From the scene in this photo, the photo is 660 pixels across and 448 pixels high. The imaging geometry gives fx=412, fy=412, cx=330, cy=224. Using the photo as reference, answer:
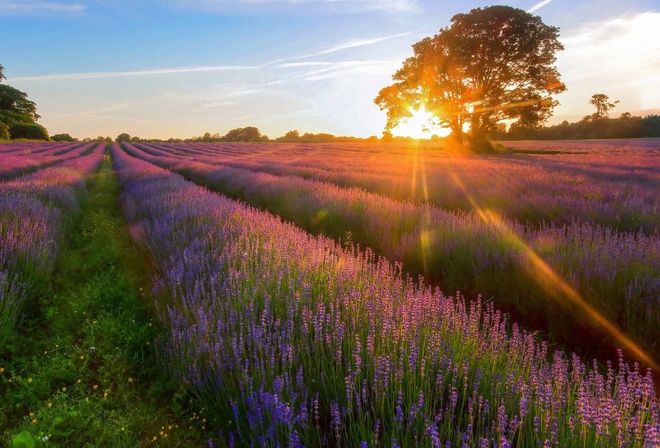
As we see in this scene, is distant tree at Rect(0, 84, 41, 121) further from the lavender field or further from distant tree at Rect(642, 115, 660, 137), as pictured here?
distant tree at Rect(642, 115, 660, 137)

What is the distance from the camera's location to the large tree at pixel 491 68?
25891mm

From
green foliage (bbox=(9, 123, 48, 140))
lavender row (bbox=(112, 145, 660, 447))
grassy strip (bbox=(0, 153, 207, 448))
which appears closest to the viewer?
lavender row (bbox=(112, 145, 660, 447))

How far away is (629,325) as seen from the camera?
300 centimetres

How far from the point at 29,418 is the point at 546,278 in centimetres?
376

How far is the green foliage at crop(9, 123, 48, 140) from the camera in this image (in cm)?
5308

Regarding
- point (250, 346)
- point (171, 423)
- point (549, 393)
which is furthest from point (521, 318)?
point (171, 423)

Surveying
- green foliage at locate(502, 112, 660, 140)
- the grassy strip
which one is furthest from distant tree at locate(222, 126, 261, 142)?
the grassy strip

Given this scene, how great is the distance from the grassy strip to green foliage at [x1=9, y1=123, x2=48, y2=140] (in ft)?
206

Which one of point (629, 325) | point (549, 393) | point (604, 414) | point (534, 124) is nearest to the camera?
point (604, 414)

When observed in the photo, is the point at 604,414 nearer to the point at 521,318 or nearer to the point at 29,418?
the point at 521,318

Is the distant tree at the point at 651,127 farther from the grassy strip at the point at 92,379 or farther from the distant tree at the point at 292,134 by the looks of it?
the grassy strip at the point at 92,379

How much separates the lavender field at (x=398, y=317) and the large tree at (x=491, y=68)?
22811mm

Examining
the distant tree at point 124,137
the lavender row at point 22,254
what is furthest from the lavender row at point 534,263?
the distant tree at point 124,137

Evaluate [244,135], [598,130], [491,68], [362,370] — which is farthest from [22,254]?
[244,135]
